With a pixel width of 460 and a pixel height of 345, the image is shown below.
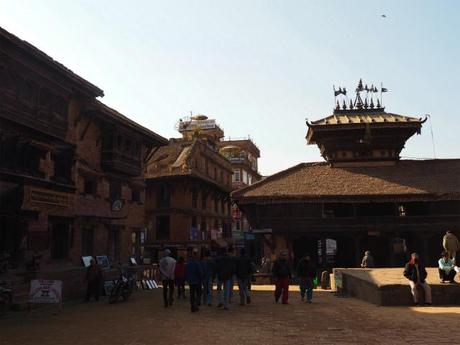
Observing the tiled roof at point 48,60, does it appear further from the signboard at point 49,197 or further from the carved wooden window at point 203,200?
the carved wooden window at point 203,200

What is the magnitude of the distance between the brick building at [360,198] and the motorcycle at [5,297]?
15.9 m

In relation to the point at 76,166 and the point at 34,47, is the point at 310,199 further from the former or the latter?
the point at 34,47

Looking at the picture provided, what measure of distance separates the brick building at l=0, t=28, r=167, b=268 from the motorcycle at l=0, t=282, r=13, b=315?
319cm

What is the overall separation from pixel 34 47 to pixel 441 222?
23.7m

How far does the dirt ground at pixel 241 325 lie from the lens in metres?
8.62

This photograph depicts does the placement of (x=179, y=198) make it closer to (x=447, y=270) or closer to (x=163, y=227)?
(x=163, y=227)

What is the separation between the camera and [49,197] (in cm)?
1859

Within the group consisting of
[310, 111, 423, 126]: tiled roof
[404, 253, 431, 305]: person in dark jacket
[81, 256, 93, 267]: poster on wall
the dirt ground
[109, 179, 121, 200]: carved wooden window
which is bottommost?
the dirt ground

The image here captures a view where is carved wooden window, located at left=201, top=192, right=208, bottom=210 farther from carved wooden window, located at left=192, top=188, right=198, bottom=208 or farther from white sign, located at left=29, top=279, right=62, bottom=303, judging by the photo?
white sign, located at left=29, top=279, right=62, bottom=303

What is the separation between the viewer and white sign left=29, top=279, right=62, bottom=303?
1345 cm

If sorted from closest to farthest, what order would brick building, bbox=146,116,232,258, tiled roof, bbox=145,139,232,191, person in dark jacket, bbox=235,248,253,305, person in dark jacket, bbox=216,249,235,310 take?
person in dark jacket, bbox=216,249,235,310 → person in dark jacket, bbox=235,248,253,305 → tiled roof, bbox=145,139,232,191 → brick building, bbox=146,116,232,258

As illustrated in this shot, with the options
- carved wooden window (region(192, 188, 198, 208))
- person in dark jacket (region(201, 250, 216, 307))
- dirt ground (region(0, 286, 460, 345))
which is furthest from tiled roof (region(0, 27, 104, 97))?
carved wooden window (region(192, 188, 198, 208))

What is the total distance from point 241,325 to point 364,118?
25.4 meters

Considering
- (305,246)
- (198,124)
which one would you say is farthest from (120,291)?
(198,124)
